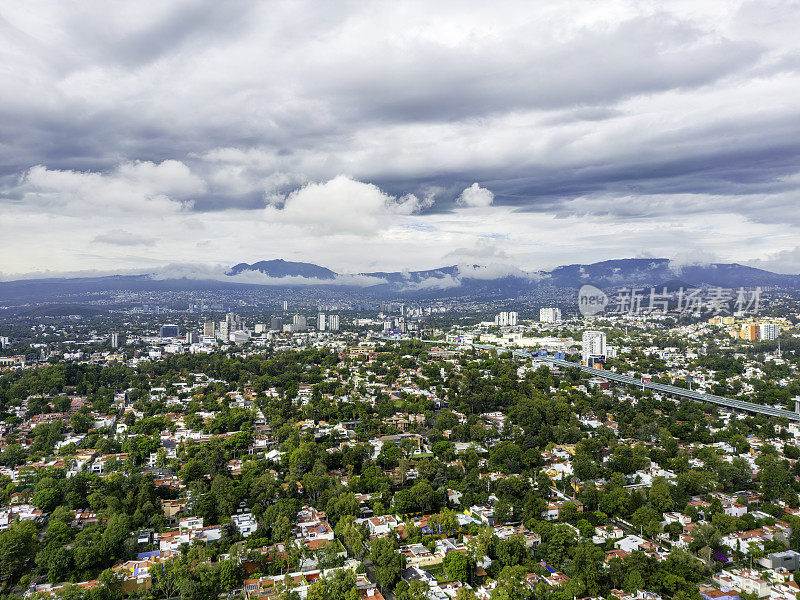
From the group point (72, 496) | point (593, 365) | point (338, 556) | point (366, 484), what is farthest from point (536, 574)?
point (593, 365)

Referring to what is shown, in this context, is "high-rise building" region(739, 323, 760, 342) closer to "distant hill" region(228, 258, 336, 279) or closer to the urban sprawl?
Answer: the urban sprawl

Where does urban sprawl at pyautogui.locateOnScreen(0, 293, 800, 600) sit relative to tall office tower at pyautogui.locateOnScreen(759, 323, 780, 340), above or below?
below

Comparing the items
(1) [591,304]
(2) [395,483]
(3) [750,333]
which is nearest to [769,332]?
(3) [750,333]

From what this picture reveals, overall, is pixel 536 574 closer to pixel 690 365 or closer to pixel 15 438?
pixel 15 438

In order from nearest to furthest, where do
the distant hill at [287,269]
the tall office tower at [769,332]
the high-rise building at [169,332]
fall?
1. the tall office tower at [769,332]
2. the high-rise building at [169,332]
3. the distant hill at [287,269]

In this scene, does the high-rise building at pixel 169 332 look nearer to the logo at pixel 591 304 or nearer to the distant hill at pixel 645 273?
the logo at pixel 591 304

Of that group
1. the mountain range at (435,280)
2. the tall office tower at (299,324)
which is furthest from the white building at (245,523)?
the mountain range at (435,280)

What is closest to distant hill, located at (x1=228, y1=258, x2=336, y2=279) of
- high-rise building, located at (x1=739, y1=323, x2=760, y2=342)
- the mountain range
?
the mountain range
